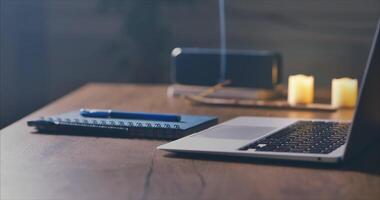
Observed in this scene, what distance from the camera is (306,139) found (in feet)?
4.54

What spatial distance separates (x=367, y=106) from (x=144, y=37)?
1693 mm

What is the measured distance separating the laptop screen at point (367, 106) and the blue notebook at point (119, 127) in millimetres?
354

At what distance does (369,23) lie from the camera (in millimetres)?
2729

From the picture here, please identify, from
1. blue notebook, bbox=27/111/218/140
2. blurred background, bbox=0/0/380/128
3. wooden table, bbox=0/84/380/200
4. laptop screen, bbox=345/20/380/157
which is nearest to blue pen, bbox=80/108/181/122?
blue notebook, bbox=27/111/218/140

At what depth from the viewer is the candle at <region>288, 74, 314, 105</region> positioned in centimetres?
203

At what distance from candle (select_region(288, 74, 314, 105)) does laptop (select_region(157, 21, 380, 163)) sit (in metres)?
0.43

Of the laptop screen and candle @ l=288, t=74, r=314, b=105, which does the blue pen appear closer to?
the laptop screen

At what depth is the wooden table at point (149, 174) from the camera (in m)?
1.06

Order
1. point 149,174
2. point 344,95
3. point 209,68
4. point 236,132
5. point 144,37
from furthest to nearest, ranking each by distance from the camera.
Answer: point 144,37 → point 209,68 → point 344,95 → point 236,132 → point 149,174

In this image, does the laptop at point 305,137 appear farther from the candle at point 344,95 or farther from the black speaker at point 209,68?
the black speaker at point 209,68

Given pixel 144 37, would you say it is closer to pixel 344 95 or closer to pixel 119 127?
Answer: pixel 344 95

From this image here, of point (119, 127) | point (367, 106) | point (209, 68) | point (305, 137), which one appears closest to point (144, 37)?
point (209, 68)

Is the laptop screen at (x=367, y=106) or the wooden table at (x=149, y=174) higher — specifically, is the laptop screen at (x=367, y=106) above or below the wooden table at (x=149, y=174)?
above

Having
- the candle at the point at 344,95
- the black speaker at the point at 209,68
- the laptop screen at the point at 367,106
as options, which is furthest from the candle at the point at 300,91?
the laptop screen at the point at 367,106
